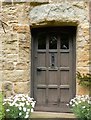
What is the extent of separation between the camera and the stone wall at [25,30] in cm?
475

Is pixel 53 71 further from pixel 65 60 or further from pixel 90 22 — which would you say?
pixel 90 22

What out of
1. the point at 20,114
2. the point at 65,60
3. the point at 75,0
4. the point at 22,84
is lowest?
the point at 20,114

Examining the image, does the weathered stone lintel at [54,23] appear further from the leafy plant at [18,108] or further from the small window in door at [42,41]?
the leafy plant at [18,108]

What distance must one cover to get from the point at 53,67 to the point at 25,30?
2.39 ft

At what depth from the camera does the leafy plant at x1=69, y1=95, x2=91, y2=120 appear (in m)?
4.37

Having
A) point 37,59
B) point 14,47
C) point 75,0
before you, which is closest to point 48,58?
point 37,59

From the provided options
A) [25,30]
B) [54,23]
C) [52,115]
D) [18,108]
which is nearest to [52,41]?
[54,23]

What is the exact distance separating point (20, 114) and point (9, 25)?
1.36 metres

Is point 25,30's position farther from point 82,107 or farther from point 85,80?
point 82,107

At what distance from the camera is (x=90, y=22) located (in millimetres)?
4742

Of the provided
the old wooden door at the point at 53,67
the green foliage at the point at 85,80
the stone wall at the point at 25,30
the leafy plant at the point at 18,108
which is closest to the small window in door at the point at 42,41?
the old wooden door at the point at 53,67

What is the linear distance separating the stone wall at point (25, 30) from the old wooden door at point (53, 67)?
22 cm

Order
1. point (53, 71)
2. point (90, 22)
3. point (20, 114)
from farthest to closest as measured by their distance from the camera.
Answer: point (53, 71)
point (90, 22)
point (20, 114)

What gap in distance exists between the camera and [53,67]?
506cm
